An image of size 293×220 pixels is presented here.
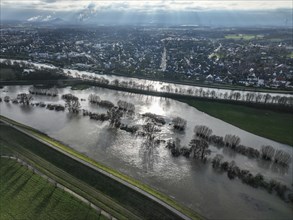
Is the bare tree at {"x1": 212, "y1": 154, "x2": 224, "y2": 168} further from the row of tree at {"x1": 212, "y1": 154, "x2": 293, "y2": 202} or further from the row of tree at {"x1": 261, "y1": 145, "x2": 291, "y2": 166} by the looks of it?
the row of tree at {"x1": 261, "y1": 145, "x2": 291, "y2": 166}

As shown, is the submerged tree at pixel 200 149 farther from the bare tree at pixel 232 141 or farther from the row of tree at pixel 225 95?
the row of tree at pixel 225 95

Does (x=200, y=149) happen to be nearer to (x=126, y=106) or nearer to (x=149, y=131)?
(x=149, y=131)

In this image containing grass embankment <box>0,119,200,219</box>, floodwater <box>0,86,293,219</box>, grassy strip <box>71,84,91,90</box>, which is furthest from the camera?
grassy strip <box>71,84,91,90</box>

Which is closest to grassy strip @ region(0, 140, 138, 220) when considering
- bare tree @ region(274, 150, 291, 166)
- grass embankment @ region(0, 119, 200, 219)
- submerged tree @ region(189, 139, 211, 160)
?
grass embankment @ region(0, 119, 200, 219)

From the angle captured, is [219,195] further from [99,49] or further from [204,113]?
[99,49]

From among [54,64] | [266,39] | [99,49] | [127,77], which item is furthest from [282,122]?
[266,39]

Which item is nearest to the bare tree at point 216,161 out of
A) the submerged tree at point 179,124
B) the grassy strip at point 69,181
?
the submerged tree at point 179,124
